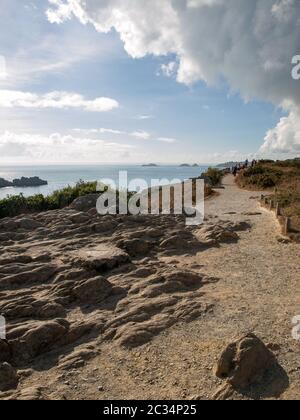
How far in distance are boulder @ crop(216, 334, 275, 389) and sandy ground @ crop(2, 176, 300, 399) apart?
0.26 metres

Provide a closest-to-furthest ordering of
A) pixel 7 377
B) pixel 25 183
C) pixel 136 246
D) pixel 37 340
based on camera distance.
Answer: pixel 7 377
pixel 37 340
pixel 136 246
pixel 25 183

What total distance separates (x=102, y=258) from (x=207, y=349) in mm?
6499

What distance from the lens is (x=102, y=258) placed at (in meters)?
14.9

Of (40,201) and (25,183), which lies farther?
(25,183)

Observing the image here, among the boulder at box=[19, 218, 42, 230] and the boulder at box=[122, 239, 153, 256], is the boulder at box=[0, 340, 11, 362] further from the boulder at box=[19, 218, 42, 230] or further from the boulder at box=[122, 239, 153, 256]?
the boulder at box=[19, 218, 42, 230]

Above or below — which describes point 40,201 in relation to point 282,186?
below

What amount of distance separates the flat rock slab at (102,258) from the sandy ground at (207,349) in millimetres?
2336

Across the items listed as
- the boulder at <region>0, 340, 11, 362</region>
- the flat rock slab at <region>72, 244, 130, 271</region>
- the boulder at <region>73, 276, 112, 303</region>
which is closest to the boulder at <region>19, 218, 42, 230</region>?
the flat rock slab at <region>72, 244, 130, 271</region>

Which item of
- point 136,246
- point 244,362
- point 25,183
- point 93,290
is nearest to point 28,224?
point 136,246

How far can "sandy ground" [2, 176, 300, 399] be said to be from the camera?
822 cm

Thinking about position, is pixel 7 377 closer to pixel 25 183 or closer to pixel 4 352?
pixel 4 352

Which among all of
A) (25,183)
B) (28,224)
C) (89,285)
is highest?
(28,224)
